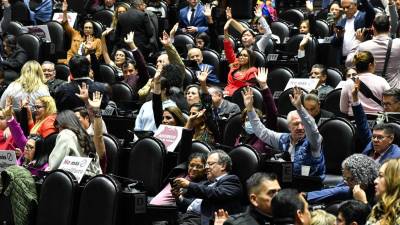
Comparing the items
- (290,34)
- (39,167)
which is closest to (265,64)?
(290,34)

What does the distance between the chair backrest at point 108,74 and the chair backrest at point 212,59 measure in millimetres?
980

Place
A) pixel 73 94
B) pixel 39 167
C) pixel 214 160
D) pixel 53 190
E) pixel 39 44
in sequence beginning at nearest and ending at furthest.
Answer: pixel 214 160 < pixel 53 190 < pixel 39 167 < pixel 73 94 < pixel 39 44

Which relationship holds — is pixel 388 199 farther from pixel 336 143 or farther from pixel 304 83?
pixel 304 83

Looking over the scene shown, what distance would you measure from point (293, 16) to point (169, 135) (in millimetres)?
5652

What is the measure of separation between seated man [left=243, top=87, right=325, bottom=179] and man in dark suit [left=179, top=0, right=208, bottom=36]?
558cm

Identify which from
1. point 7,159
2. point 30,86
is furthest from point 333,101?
point 30,86

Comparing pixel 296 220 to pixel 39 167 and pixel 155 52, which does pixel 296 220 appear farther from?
pixel 155 52

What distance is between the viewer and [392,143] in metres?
8.05

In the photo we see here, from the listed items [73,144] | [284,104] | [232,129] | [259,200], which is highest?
[259,200]

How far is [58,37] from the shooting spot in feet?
45.6

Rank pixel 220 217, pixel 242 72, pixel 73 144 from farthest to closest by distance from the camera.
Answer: pixel 242 72 → pixel 73 144 → pixel 220 217

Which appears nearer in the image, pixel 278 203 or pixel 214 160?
pixel 278 203

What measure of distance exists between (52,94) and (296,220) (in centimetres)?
589

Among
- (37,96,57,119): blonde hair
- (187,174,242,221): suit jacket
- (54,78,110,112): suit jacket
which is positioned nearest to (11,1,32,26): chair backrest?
(54,78,110,112): suit jacket
